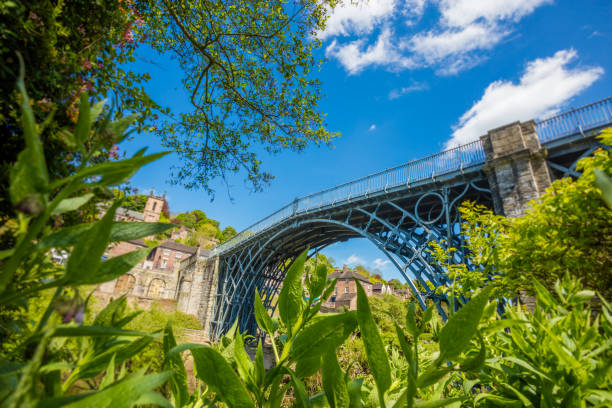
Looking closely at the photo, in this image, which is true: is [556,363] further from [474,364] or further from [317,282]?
[317,282]

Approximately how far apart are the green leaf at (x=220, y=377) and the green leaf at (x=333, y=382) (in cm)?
10

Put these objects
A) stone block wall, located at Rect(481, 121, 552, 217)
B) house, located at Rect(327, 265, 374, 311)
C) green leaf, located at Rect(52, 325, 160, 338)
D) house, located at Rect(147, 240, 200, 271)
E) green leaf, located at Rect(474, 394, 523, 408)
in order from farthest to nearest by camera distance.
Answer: house, located at Rect(147, 240, 200, 271) < house, located at Rect(327, 265, 374, 311) < stone block wall, located at Rect(481, 121, 552, 217) < green leaf, located at Rect(474, 394, 523, 408) < green leaf, located at Rect(52, 325, 160, 338)

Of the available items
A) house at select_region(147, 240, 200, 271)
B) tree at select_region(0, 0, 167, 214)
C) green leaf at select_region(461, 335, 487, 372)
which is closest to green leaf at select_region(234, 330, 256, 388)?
green leaf at select_region(461, 335, 487, 372)

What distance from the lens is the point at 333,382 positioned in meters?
0.40

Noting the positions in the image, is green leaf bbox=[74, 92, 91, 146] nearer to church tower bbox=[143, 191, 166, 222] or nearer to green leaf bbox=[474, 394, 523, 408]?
green leaf bbox=[474, 394, 523, 408]

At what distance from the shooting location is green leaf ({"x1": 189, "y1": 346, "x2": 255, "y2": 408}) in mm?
363

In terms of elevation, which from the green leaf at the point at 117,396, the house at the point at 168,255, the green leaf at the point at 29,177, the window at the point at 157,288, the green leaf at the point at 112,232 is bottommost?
the green leaf at the point at 117,396

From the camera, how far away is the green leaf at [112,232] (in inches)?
11.6

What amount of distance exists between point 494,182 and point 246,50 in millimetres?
7491

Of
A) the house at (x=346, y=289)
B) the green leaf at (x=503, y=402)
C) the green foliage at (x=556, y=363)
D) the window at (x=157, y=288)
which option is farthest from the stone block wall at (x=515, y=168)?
the window at (x=157, y=288)

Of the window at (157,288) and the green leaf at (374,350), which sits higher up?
the window at (157,288)

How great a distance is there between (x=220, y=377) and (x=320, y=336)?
13cm

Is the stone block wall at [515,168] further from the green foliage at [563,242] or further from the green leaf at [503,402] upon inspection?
the green leaf at [503,402]

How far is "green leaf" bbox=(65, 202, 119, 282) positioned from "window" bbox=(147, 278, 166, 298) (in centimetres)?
3570
